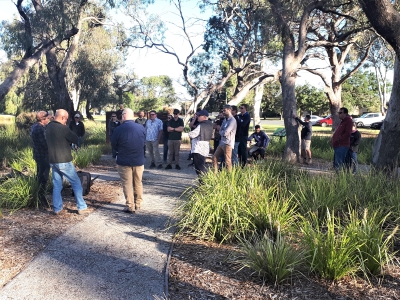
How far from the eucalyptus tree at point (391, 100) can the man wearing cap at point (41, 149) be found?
5.98 metres

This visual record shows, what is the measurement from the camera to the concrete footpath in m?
3.73

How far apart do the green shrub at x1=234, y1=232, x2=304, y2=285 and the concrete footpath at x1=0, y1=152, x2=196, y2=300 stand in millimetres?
961

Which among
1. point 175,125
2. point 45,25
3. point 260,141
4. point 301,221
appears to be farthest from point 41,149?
point 45,25

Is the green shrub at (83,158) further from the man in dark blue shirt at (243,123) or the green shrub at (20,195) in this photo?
the man in dark blue shirt at (243,123)

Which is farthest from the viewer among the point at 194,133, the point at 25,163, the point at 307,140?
the point at 307,140

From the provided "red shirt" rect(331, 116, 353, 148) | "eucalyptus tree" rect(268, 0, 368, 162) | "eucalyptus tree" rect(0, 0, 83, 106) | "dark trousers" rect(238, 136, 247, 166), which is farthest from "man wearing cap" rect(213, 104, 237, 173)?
"eucalyptus tree" rect(0, 0, 83, 106)

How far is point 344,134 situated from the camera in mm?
8727

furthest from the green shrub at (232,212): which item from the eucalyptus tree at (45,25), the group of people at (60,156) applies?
the eucalyptus tree at (45,25)

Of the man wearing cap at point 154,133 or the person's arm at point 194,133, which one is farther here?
the man wearing cap at point 154,133

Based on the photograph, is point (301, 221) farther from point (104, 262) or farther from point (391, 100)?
point (391, 100)

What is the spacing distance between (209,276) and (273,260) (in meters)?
0.72

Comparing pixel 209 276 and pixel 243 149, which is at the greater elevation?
pixel 243 149

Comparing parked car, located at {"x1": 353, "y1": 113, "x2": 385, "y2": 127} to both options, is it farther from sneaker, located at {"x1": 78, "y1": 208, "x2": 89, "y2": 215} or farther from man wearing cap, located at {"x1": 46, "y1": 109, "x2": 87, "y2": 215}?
man wearing cap, located at {"x1": 46, "y1": 109, "x2": 87, "y2": 215}

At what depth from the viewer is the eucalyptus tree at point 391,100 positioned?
6.33 m
